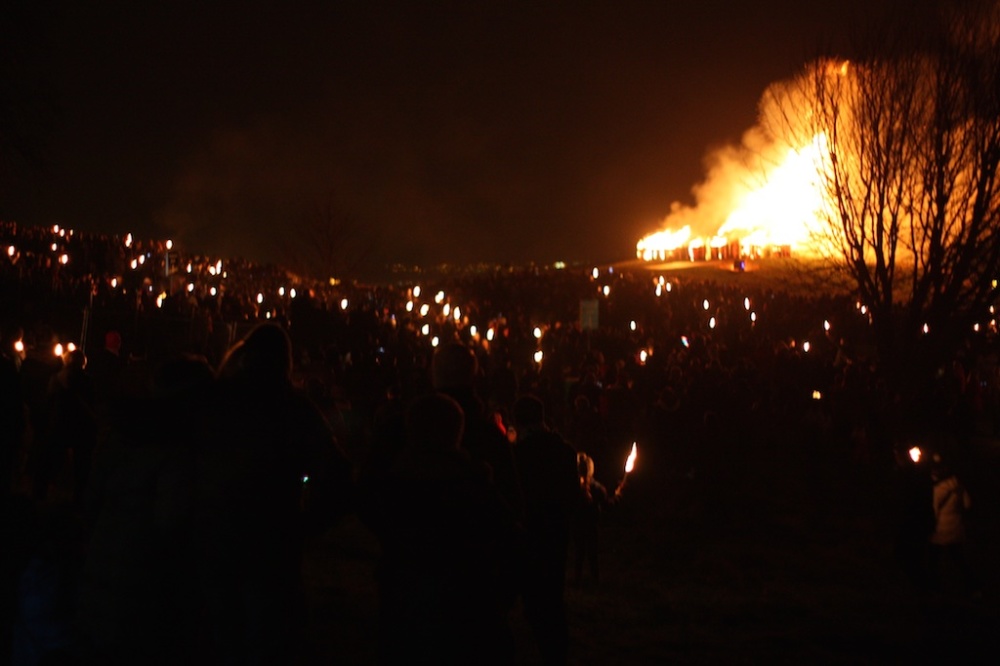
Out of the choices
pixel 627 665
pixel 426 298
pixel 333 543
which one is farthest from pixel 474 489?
pixel 426 298

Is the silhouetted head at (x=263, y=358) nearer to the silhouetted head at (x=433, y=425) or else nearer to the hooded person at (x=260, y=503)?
the hooded person at (x=260, y=503)

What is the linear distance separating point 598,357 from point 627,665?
41.8 feet

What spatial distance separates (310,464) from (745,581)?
6504 millimetres

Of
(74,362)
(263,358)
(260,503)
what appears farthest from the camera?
(74,362)

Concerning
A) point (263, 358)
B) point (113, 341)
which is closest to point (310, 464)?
point (263, 358)

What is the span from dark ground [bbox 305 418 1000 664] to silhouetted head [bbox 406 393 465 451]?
2883 mm

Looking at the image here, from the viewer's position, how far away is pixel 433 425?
12.6 ft

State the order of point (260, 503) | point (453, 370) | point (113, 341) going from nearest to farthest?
point (260, 503) < point (453, 370) < point (113, 341)

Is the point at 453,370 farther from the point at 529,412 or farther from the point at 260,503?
the point at 529,412

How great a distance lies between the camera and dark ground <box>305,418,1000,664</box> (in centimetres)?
702

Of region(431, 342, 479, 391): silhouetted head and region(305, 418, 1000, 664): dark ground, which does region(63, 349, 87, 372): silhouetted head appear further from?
region(431, 342, 479, 391): silhouetted head

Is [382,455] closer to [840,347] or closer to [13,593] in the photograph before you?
[13,593]

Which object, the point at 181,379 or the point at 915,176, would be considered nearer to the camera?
the point at 181,379

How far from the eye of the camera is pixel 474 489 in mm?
3783
